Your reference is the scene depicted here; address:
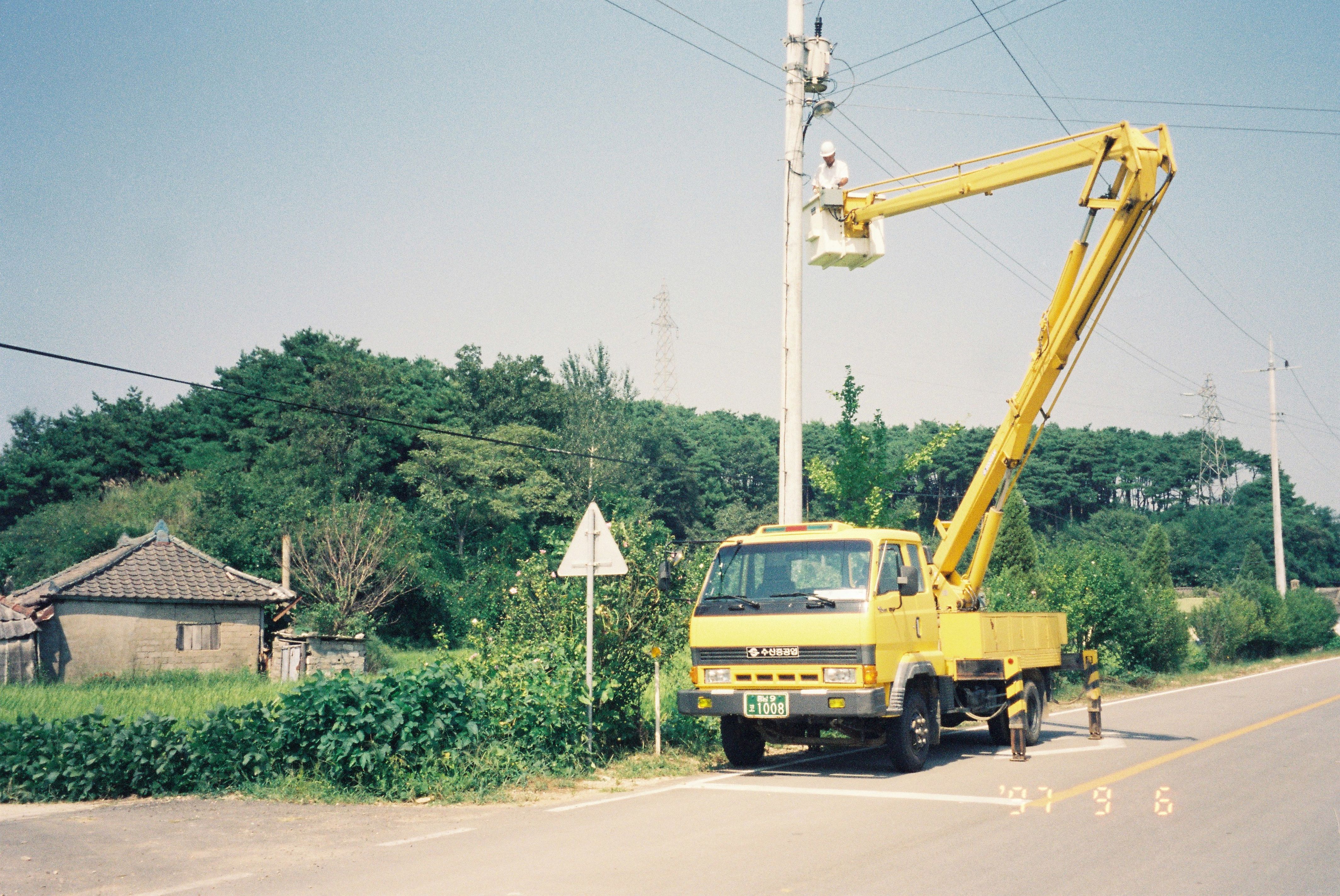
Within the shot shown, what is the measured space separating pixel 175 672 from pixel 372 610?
14901mm

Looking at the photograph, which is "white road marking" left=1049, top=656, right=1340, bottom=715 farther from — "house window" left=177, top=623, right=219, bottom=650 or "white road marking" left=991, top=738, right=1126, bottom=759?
"house window" left=177, top=623, right=219, bottom=650

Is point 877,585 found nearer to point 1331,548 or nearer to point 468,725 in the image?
point 468,725

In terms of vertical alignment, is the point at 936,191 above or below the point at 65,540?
above

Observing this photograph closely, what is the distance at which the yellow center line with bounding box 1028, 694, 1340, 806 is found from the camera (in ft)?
32.3

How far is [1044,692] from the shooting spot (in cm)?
1546

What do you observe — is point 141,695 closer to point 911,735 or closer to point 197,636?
point 197,636

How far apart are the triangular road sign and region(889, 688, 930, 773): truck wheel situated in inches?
135

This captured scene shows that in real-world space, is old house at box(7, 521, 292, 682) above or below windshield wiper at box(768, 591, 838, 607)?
below

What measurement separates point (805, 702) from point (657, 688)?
2.38m

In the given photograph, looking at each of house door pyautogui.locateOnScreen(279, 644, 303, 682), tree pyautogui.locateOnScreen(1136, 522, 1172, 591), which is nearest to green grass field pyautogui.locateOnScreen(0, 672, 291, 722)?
house door pyautogui.locateOnScreen(279, 644, 303, 682)

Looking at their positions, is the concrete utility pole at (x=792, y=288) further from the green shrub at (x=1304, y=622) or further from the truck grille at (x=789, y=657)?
the green shrub at (x=1304, y=622)

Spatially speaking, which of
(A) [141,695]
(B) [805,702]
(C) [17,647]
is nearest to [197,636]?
(C) [17,647]

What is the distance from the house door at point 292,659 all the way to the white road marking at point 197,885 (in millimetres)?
29979

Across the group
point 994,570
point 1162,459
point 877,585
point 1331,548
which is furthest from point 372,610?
point 1331,548
